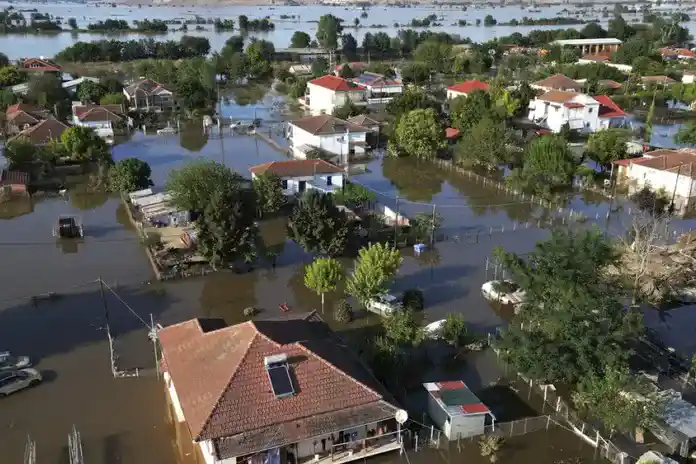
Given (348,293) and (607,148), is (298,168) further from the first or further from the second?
(607,148)

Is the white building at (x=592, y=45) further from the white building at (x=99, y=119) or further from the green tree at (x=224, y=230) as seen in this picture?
the green tree at (x=224, y=230)

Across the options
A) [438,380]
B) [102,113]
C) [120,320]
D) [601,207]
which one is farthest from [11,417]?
[102,113]

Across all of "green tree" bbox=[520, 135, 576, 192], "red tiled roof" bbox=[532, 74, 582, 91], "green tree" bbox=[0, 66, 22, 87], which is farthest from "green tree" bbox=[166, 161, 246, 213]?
"green tree" bbox=[0, 66, 22, 87]

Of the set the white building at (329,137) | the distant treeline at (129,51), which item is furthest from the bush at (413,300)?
the distant treeline at (129,51)

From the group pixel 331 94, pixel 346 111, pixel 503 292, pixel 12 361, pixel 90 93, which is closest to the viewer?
pixel 12 361

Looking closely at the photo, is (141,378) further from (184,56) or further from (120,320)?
(184,56)

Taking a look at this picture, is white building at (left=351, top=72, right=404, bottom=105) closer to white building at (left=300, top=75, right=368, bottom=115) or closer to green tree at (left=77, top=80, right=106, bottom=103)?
white building at (left=300, top=75, right=368, bottom=115)

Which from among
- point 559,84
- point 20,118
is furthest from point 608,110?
point 20,118
